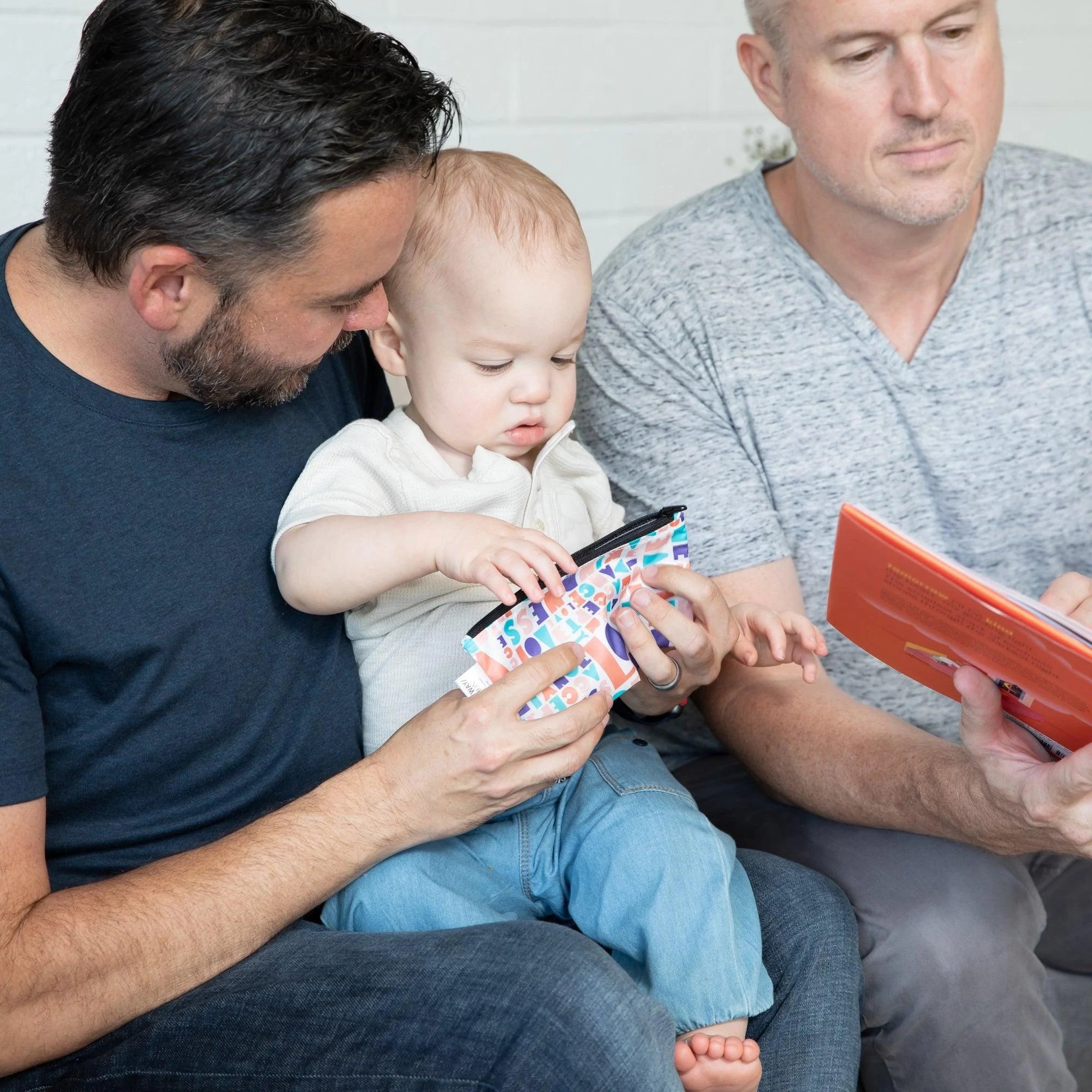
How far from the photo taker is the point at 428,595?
1.52m

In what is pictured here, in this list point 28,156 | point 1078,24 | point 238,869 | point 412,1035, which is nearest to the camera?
point 412,1035

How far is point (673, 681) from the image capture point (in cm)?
155

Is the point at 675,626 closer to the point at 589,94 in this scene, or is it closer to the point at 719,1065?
the point at 719,1065

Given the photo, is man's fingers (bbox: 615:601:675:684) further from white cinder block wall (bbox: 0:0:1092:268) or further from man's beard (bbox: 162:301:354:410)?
white cinder block wall (bbox: 0:0:1092:268)

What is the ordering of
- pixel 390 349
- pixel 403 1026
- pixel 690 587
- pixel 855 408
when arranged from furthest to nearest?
pixel 855 408
pixel 390 349
pixel 690 587
pixel 403 1026

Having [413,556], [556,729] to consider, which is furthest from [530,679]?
[413,556]

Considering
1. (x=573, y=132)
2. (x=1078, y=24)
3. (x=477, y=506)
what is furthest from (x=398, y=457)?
(x=1078, y=24)

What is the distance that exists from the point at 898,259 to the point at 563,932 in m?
1.05

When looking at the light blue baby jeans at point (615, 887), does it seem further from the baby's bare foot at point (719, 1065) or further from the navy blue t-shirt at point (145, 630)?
the navy blue t-shirt at point (145, 630)

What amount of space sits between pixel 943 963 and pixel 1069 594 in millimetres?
467

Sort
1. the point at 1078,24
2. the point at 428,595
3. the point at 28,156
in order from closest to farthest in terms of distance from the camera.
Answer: the point at 428,595
the point at 28,156
the point at 1078,24

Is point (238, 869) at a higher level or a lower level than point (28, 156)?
lower

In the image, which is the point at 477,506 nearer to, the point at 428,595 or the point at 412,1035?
the point at 428,595

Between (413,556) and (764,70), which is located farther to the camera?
(764,70)
